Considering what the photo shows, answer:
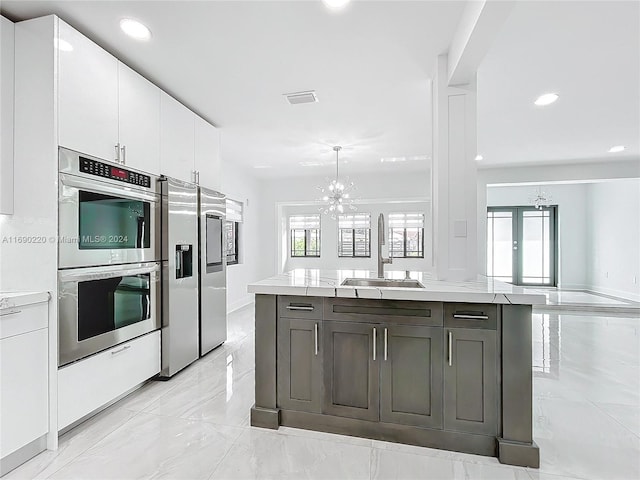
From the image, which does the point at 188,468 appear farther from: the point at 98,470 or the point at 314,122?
the point at 314,122

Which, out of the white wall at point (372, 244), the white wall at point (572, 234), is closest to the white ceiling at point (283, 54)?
the white wall at point (372, 244)

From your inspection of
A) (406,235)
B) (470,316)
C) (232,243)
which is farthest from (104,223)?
(406,235)

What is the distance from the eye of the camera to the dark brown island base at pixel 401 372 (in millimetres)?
1846

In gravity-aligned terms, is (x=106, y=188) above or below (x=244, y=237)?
above

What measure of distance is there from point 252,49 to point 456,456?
9.79 ft

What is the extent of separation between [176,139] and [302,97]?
127cm

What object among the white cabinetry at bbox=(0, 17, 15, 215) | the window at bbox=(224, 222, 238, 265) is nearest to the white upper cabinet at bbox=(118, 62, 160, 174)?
the white cabinetry at bbox=(0, 17, 15, 215)

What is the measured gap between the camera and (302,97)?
320 cm

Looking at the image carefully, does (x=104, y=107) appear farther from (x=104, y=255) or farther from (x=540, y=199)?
(x=540, y=199)

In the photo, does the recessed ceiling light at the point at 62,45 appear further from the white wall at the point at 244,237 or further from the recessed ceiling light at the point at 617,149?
the recessed ceiling light at the point at 617,149

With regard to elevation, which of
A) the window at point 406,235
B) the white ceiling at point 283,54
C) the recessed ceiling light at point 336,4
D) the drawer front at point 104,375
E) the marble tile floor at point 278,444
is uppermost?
the white ceiling at point 283,54

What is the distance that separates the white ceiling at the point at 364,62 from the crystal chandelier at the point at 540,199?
3.65m

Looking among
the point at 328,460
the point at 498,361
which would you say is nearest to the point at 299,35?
the point at 498,361

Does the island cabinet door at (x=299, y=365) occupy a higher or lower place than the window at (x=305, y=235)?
lower
